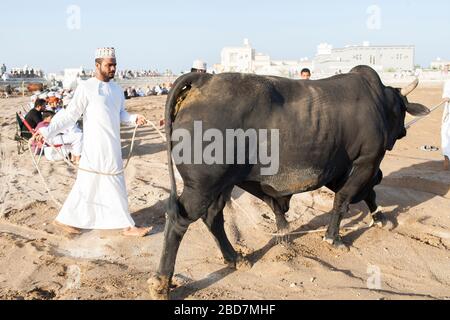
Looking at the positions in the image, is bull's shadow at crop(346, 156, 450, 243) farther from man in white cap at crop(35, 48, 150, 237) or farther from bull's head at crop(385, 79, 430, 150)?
man in white cap at crop(35, 48, 150, 237)

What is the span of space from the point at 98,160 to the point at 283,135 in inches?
91.4

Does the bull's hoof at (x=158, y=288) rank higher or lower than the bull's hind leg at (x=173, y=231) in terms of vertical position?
lower

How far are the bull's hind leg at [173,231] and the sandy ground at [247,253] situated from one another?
19cm

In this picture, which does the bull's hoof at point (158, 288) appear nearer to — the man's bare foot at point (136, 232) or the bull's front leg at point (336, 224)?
the man's bare foot at point (136, 232)

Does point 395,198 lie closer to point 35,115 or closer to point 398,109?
point 398,109

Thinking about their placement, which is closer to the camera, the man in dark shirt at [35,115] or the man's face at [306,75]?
the man's face at [306,75]

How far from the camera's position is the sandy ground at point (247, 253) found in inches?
170

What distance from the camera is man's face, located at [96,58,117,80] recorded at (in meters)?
5.45

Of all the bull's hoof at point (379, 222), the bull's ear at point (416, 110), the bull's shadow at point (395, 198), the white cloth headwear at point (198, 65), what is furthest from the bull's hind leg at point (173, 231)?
the white cloth headwear at point (198, 65)
